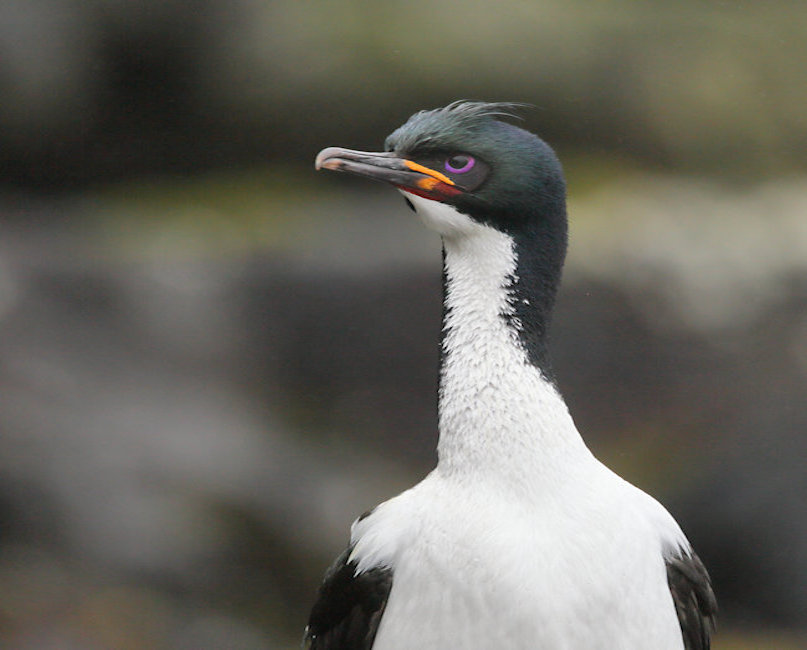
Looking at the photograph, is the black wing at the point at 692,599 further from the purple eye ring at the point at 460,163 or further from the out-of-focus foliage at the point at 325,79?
the out-of-focus foliage at the point at 325,79

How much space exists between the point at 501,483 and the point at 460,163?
0.80 metres

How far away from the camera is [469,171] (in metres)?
3.07

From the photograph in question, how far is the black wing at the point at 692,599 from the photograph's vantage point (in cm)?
323

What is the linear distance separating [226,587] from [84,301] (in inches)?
56.8

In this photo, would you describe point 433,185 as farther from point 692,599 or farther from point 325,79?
point 325,79

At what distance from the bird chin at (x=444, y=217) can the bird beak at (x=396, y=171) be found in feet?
0.06

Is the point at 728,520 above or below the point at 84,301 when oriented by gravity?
below

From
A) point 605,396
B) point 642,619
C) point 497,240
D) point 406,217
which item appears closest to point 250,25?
point 406,217

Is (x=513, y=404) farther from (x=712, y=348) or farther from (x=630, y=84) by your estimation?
(x=630, y=84)

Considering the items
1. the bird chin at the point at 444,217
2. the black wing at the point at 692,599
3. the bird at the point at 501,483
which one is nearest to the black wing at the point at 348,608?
the bird at the point at 501,483

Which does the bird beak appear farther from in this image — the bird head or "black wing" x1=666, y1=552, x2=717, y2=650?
"black wing" x1=666, y1=552, x2=717, y2=650

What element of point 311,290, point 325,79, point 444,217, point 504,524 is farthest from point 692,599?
point 325,79

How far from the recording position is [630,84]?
5770 millimetres

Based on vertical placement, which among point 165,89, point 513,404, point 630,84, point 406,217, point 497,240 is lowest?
point 513,404
